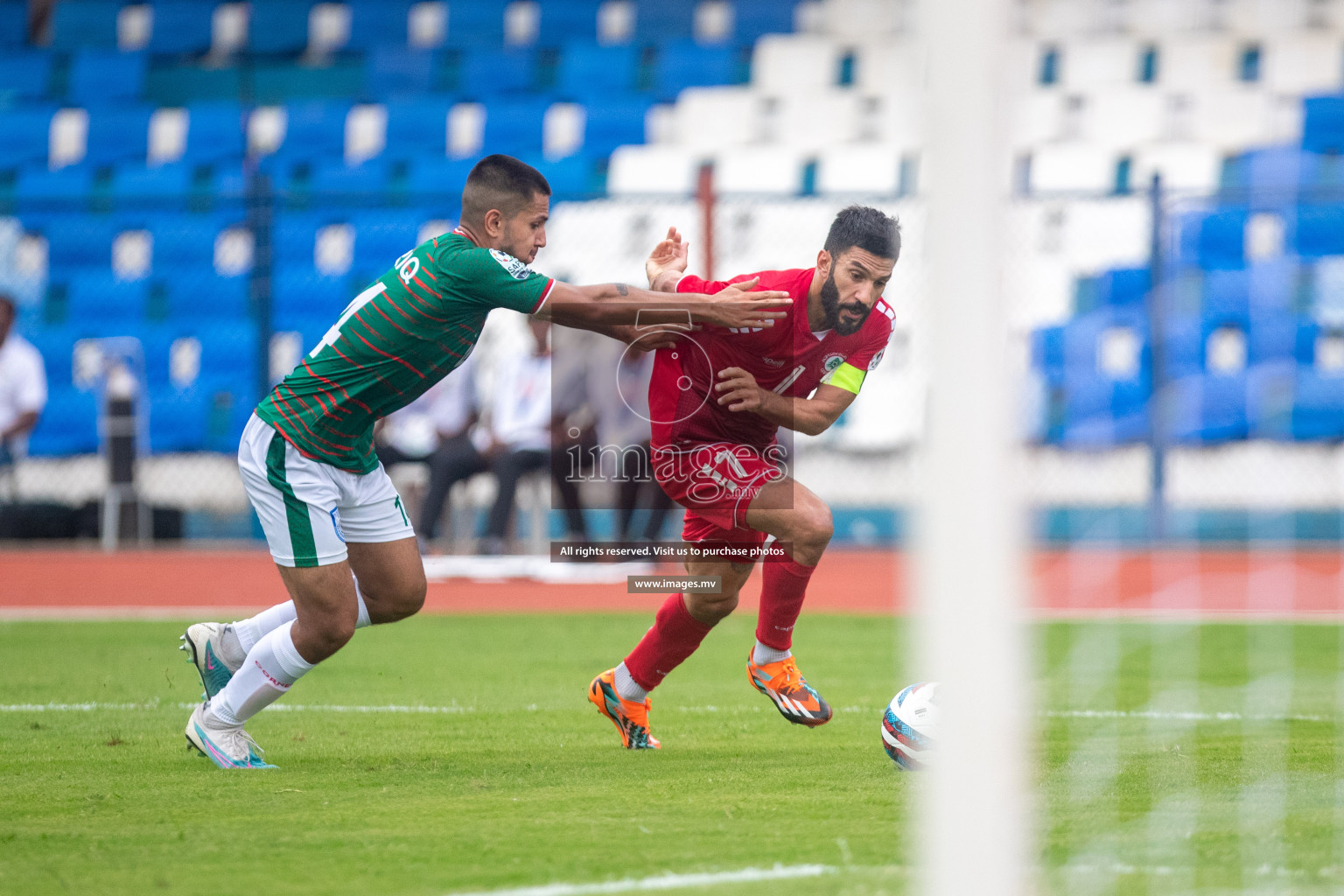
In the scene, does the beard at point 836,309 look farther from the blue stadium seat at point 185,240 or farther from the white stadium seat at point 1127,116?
the white stadium seat at point 1127,116

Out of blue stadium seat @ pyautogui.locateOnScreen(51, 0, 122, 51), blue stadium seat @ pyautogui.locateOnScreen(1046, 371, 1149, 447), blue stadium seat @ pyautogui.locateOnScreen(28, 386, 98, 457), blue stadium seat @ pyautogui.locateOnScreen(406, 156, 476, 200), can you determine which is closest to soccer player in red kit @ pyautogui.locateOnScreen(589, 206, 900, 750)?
blue stadium seat @ pyautogui.locateOnScreen(1046, 371, 1149, 447)

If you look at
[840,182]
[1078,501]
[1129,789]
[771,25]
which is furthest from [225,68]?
[1129,789]

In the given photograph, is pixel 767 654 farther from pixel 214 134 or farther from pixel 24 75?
pixel 24 75

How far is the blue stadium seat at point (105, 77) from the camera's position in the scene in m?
16.7

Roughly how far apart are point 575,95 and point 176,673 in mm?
11321

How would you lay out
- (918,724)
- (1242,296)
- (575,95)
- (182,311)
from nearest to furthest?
(918,724)
(1242,296)
(182,311)
(575,95)

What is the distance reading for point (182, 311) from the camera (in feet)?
45.8

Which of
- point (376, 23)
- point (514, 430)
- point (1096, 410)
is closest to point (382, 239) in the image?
point (514, 430)

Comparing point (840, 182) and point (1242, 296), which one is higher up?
point (840, 182)

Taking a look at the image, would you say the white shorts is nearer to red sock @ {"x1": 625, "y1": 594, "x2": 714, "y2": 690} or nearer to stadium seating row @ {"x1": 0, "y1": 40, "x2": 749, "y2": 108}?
red sock @ {"x1": 625, "y1": 594, "x2": 714, "y2": 690}

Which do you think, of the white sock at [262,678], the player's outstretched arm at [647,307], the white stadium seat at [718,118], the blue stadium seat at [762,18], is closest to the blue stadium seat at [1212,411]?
the white stadium seat at [718,118]

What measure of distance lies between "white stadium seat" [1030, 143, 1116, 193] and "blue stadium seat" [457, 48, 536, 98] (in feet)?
20.0

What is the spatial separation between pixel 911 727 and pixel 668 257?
1796 mm

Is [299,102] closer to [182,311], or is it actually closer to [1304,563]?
[182,311]
